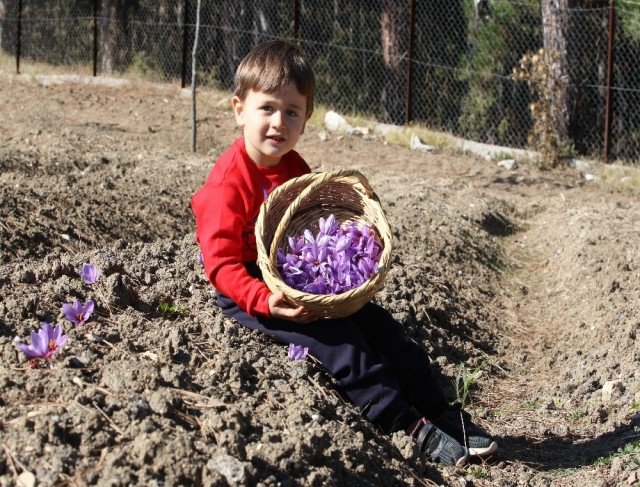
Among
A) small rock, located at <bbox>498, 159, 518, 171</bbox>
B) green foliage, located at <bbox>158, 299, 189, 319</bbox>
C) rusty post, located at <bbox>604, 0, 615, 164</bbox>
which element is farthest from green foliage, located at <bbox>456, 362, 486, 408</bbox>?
rusty post, located at <bbox>604, 0, 615, 164</bbox>

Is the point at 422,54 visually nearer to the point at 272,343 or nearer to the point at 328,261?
the point at 272,343

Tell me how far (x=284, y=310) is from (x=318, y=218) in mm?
641

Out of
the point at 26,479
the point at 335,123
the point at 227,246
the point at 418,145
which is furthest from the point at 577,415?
the point at 335,123

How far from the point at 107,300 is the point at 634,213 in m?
6.25

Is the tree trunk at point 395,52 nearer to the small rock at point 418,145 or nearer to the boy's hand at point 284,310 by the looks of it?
the small rock at point 418,145

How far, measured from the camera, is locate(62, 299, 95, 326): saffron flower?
12.1ft

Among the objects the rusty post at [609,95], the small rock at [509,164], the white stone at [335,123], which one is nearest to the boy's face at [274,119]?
the small rock at [509,164]

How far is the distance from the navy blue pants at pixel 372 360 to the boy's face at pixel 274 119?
1.70ft

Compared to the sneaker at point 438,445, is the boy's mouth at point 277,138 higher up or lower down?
higher up

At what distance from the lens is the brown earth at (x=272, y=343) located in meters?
2.90

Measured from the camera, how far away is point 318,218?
4090mm

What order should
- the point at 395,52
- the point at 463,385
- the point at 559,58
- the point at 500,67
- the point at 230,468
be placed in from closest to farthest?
1. the point at 230,468
2. the point at 463,385
3. the point at 559,58
4. the point at 395,52
5. the point at 500,67

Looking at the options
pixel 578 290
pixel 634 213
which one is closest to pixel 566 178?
pixel 634 213

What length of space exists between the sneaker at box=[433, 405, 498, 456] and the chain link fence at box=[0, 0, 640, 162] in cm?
862
